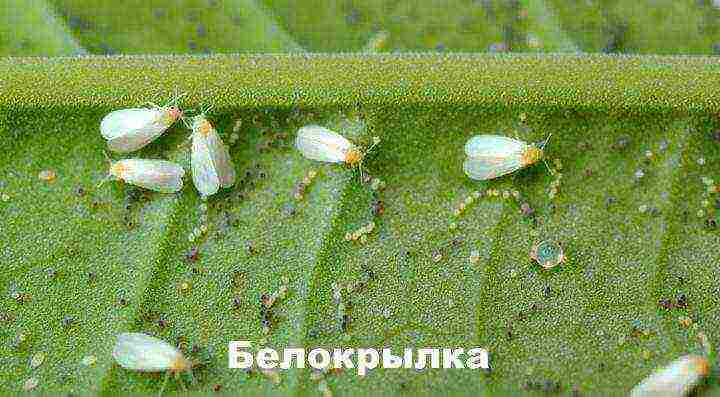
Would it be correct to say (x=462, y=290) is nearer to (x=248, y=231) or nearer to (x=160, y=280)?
(x=248, y=231)

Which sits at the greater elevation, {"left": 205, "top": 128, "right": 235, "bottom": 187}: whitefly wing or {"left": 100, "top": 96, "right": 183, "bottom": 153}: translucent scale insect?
{"left": 100, "top": 96, "right": 183, "bottom": 153}: translucent scale insect

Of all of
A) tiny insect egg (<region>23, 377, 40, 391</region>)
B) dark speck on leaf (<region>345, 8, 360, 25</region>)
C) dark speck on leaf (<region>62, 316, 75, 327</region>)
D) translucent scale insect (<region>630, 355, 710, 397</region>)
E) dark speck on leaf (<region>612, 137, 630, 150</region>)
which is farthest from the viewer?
dark speck on leaf (<region>345, 8, 360, 25</region>)

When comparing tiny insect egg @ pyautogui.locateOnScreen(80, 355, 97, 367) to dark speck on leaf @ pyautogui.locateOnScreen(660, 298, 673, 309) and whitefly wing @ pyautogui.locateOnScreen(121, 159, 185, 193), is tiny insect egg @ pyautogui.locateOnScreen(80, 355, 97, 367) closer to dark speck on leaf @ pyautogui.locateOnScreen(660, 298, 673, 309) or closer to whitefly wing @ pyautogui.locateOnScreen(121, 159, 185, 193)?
whitefly wing @ pyautogui.locateOnScreen(121, 159, 185, 193)

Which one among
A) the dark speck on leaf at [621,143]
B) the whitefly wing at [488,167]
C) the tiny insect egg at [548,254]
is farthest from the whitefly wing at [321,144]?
the dark speck on leaf at [621,143]

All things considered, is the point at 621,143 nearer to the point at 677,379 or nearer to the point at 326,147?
the point at 677,379

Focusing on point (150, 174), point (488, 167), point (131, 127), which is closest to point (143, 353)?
point (150, 174)

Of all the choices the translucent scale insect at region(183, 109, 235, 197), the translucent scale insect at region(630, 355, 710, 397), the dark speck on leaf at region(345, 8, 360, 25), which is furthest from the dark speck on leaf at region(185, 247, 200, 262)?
the translucent scale insect at region(630, 355, 710, 397)

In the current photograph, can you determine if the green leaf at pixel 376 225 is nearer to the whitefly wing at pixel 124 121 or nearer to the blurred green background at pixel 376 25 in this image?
the whitefly wing at pixel 124 121
